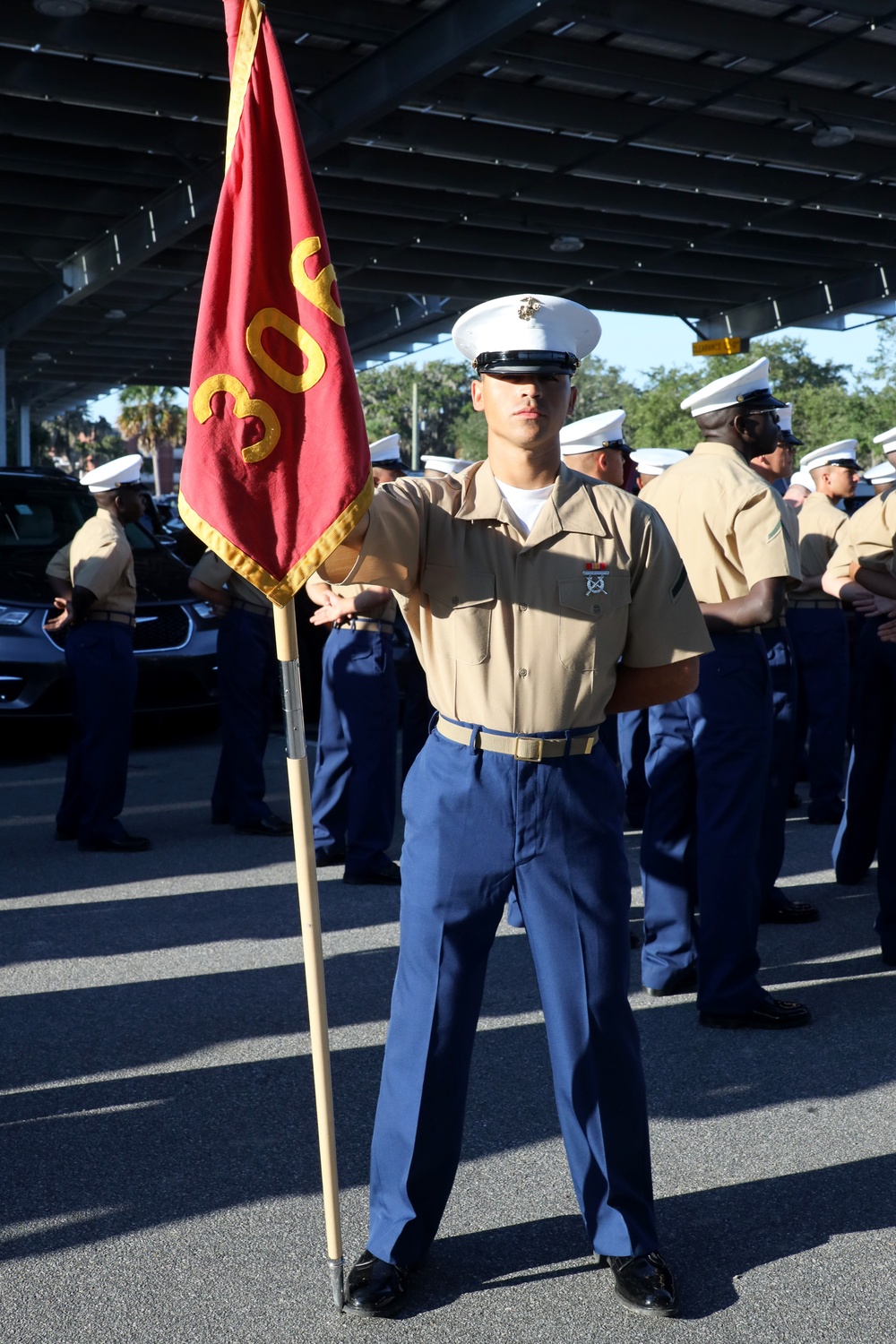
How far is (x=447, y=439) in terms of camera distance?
82125 mm

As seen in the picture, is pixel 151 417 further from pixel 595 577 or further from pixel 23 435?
pixel 595 577

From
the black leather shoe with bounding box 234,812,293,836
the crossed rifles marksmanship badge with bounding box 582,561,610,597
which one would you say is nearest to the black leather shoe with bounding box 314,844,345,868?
the black leather shoe with bounding box 234,812,293,836

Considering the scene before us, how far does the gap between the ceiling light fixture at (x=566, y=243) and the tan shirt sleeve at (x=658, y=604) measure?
58.5 ft

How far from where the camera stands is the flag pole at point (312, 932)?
2.93m

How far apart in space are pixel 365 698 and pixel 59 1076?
9.78ft

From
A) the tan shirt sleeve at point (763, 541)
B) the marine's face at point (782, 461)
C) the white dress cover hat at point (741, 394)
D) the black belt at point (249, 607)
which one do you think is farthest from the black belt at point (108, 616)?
the tan shirt sleeve at point (763, 541)

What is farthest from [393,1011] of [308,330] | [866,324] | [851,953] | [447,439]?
[447,439]

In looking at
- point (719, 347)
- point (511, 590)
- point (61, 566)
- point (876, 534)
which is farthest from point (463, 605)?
point (719, 347)

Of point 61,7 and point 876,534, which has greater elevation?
point 61,7

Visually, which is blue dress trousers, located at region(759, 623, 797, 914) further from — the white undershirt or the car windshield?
the car windshield

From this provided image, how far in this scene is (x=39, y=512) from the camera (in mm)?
11430

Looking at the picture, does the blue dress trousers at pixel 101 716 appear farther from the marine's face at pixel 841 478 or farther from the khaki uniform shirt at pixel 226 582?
the marine's face at pixel 841 478

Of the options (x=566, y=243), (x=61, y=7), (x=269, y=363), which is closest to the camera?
(x=269, y=363)

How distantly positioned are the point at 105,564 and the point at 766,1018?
4149mm
